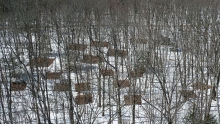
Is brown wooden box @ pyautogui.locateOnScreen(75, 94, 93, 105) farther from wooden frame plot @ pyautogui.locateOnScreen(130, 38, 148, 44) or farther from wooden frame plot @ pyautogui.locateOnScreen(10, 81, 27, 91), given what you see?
wooden frame plot @ pyautogui.locateOnScreen(130, 38, 148, 44)

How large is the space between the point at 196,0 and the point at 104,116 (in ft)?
41.3

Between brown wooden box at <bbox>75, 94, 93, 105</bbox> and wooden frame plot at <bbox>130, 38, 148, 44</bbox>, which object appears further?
wooden frame plot at <bbox>130, 38, 148, 44</bbox>

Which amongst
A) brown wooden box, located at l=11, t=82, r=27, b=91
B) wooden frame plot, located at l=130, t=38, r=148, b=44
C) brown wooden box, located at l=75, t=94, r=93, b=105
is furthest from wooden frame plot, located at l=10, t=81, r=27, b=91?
wooden frame plot, located at l=130, t=38, r=148, b=44

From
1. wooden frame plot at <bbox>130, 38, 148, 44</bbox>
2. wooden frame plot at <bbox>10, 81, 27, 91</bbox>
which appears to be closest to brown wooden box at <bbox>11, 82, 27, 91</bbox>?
wooden frame plot at <bbox>10, 81, 27, 91</bbox>

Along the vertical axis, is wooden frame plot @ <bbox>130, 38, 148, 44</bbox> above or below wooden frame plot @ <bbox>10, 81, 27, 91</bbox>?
above

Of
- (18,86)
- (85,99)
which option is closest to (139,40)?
(85,99)

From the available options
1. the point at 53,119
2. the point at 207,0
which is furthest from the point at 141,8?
the point at 53,119

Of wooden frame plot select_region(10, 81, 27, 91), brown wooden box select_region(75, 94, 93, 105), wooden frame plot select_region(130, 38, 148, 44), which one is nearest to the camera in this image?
brown wooden box select_region(75, 94, 93, 105)

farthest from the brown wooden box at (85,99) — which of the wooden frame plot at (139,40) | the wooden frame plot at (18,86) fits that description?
the wooden frame plot at (139,40)

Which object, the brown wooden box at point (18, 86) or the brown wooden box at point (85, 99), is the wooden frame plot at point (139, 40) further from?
the brown wooden box at point (18, 86)

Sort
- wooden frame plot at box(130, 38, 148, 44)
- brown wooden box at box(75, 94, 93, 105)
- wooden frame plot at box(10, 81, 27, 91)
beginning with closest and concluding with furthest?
brown wooden box at box(75, 94, 93, 105) < wooden frame plot at box(10, 81, 27, 91) < wooden frame plot at box(130, 38, 148, 44)

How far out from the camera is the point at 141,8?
22625mm

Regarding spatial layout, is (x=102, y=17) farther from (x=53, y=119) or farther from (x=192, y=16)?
(x=53, y=119)

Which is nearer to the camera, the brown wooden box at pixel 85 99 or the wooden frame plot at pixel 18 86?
the brown wooden box at pixel 85 99
